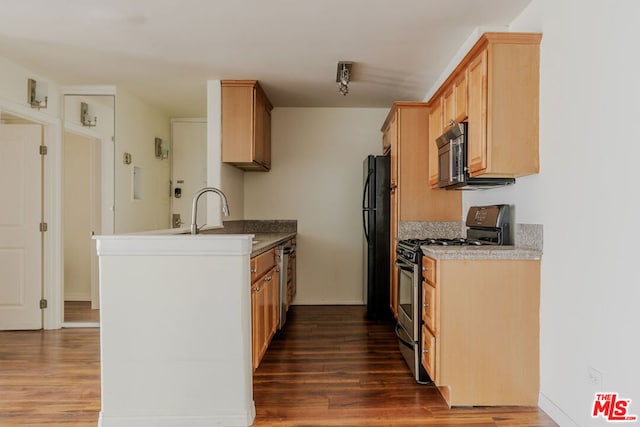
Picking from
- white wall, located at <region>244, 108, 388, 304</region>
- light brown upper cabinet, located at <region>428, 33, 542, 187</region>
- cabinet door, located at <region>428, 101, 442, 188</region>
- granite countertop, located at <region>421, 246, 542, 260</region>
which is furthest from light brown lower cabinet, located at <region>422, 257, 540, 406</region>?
white wall, located at <region>244, 108, 388, 304</region>

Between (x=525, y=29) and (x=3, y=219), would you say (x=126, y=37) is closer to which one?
(x=3, y=219)

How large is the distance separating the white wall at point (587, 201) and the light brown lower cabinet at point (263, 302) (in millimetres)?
1703

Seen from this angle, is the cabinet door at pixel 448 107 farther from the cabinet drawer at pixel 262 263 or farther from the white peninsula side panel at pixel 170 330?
the white peninsula side panel at pixel 170 330

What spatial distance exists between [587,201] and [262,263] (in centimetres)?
197

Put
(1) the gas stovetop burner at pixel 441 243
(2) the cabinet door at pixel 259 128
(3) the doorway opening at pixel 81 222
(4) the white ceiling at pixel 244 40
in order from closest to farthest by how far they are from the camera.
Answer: (4) the white ceiling at pixel 244 40 → (1) the gas stovetop burner at pixel 441 243 → (2) the cabinet door at pixel 259 128 → (3) the doorway opening at pixel 81 222

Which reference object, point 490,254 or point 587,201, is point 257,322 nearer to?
point 490,254

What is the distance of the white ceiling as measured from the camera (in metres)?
2.62

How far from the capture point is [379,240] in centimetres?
432

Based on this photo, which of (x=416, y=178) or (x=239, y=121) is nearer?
(x=416, y=178)

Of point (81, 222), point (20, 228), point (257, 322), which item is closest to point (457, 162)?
point (257, 322)

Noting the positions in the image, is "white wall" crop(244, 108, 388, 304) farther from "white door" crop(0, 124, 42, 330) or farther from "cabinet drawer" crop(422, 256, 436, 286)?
"cabinet drawer" crop(422, 256, 436, 286)

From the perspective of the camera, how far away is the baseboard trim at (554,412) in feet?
6.83

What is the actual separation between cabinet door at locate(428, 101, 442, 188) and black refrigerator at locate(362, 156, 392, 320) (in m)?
0.73

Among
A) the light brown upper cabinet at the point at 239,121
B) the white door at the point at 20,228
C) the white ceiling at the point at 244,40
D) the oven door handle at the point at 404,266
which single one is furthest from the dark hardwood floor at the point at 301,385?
the white ceiling at the point at 244,40
